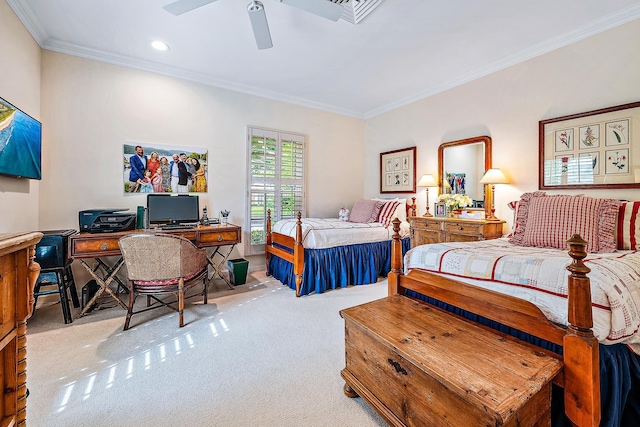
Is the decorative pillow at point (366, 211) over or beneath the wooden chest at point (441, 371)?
over

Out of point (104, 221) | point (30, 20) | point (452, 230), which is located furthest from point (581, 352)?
point (30, 20)

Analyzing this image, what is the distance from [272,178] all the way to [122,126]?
2019mm

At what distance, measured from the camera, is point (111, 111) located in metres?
3.22

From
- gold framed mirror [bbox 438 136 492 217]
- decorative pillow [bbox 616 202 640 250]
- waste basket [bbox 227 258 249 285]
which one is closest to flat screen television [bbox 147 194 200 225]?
waste basket [bbox 227 258 249 285]

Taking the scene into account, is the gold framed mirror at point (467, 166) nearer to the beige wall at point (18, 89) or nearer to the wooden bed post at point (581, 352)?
the wooden bed post at point (581, 352)

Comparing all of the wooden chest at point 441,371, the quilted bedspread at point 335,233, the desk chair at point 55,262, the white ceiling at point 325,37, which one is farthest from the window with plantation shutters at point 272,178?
the wooden chest at point 441,371

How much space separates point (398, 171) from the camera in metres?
4.72

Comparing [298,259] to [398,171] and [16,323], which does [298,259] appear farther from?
[398,171]

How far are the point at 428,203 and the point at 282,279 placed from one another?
254 cm

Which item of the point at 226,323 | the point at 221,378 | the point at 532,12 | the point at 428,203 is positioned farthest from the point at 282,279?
the point at 532,12

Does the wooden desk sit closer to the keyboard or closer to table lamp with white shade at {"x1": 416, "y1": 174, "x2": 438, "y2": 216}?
the keyboard

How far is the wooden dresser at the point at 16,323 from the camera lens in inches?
39.5

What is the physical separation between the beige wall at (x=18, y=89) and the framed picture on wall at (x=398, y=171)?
4658 mm

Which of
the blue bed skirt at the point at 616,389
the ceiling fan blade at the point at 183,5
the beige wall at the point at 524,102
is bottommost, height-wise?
the blue bed skirt at the point at 616,389
